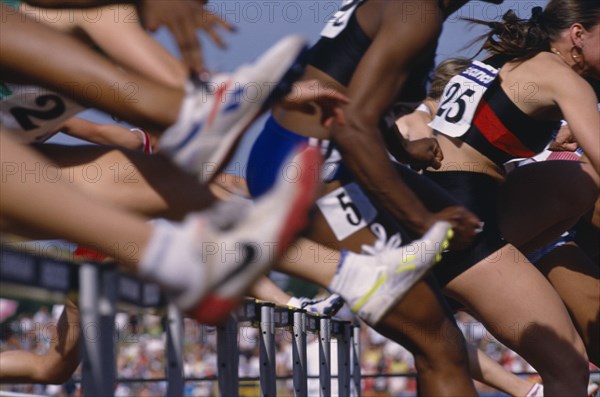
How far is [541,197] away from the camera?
15.6 feet

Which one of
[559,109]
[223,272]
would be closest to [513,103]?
[559,109]

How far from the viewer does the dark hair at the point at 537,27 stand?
4691 mm

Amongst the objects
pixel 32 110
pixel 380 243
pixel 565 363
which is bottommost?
pixel 565 363

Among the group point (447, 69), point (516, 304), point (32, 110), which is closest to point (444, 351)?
point (516, 304)

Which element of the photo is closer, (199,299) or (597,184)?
(199,299)

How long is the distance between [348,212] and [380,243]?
0.22m

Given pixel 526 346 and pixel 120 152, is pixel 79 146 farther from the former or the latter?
pixel 526 346

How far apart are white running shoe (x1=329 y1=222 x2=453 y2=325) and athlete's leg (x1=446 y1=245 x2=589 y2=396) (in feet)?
3.36

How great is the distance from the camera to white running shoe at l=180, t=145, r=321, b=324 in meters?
2.54

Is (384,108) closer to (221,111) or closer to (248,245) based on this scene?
(221,111)

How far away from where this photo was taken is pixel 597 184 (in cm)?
493

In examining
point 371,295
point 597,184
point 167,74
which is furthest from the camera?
point 597,184

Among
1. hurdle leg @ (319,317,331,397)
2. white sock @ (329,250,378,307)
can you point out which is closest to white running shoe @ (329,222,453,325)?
white sock @ (329,250,378,307)

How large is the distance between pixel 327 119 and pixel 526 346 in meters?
1.45
